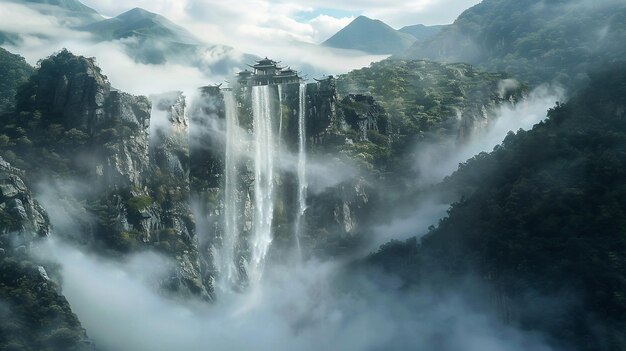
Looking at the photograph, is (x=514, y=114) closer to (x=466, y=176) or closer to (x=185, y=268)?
(x=466, y=176)

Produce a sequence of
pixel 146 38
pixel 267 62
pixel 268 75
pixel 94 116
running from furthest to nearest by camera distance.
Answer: pixel 146 38 → pixel 267 62 → pixel 268 75 → pixel 94 116

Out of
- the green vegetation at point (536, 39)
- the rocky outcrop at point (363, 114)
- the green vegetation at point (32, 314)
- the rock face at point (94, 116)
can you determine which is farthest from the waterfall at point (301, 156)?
the green vegetation at point (536, 39)

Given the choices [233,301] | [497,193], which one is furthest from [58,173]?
[497,193]

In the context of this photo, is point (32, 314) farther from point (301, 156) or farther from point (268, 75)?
point (268, 75)

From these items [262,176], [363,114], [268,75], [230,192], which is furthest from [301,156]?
[268,75]

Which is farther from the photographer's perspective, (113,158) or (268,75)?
(268,75)

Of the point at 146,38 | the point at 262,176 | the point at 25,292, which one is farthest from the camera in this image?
the point at 146,38

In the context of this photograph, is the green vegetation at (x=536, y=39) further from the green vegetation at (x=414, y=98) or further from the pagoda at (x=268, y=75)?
the pagoda at (x=268, y=75)

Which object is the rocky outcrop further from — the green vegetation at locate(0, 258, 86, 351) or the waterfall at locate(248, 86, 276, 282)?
the green vegetation at locate(0, 258, 86, 351)
